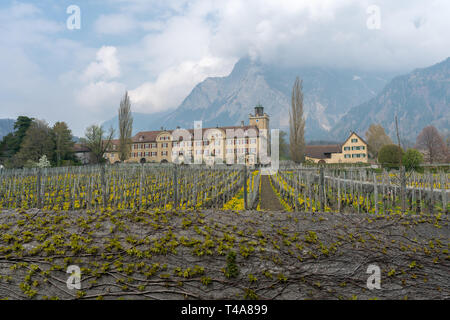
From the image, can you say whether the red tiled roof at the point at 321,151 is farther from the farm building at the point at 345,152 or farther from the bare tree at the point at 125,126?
the bare tree at the point at 125,126

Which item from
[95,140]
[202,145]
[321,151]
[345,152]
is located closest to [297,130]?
[202,145]

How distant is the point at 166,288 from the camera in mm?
6102

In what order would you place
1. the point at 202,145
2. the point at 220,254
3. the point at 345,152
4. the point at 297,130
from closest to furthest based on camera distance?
1. the point at 220,254
2. the point at 297,130
3. the point at 202,145
4. the point at 345,152

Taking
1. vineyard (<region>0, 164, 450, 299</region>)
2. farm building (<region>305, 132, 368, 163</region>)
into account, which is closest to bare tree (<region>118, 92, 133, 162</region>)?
farm building (<region>305, 132, 368, 163</region>)

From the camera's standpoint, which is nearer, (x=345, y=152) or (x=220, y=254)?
(x=220, y=254)

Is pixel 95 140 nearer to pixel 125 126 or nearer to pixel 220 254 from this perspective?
pixel 125 126

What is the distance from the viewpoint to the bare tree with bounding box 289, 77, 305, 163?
54.9m

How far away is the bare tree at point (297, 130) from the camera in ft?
180

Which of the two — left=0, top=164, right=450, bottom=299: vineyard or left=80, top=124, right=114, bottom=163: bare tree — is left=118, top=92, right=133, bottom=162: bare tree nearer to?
left=80, top=124, right=114, bottom=163: bare tree

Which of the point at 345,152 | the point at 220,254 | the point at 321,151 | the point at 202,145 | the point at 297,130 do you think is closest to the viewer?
the point at 220,254

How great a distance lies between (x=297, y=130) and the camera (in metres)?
56.2
